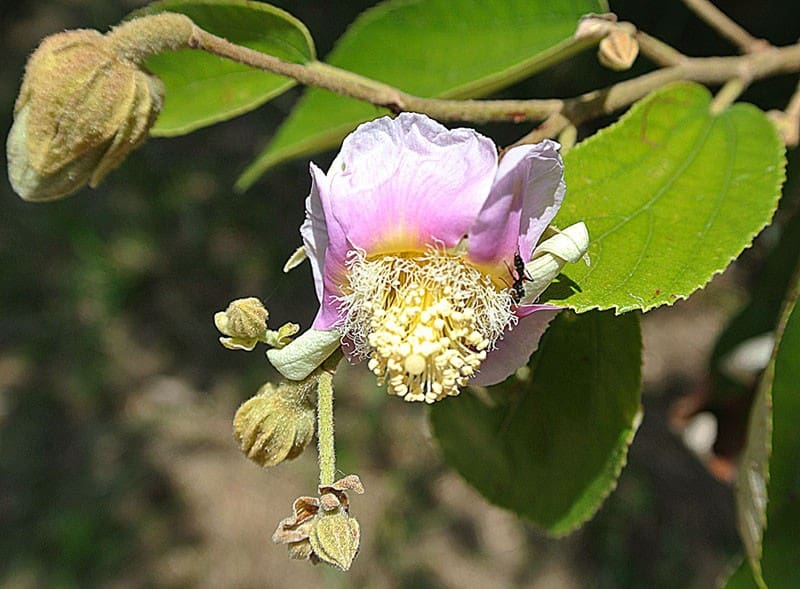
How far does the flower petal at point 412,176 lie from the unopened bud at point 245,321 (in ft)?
0.26

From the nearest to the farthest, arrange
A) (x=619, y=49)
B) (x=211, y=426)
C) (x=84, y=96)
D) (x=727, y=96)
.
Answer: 1. (x=84, y=96)
2. (x=619, y=49)
3. (x=727, y=96)
4. (x=211, y=426)

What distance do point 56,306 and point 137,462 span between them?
59 cm

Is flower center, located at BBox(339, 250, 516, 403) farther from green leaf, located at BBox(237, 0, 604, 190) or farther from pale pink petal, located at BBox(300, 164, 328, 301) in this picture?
green leaf, located at BBox(237, 0, 604, 190)

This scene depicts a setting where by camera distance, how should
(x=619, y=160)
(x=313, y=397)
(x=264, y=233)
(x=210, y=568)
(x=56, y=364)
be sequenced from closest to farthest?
(x=313, y=397) → (x=619, y=160) → (x=210, y=568) → (x=56, y=364) → (x=264, y=233)

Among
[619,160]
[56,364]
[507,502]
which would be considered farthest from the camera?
[56,364]

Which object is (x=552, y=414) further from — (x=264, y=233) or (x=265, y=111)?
(x=265, y=111)

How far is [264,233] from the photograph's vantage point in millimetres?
3047

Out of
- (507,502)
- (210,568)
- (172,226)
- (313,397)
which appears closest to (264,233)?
(172,226)

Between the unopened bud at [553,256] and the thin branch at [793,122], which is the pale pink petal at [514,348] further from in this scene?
the thin branch at [793,122]

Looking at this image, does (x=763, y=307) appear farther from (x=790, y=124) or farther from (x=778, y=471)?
(x=778, y=471)

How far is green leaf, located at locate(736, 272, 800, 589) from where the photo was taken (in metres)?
0.79

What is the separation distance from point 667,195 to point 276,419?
38 cm

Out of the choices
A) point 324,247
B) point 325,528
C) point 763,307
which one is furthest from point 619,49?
point 763,307

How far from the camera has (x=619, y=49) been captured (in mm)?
843
